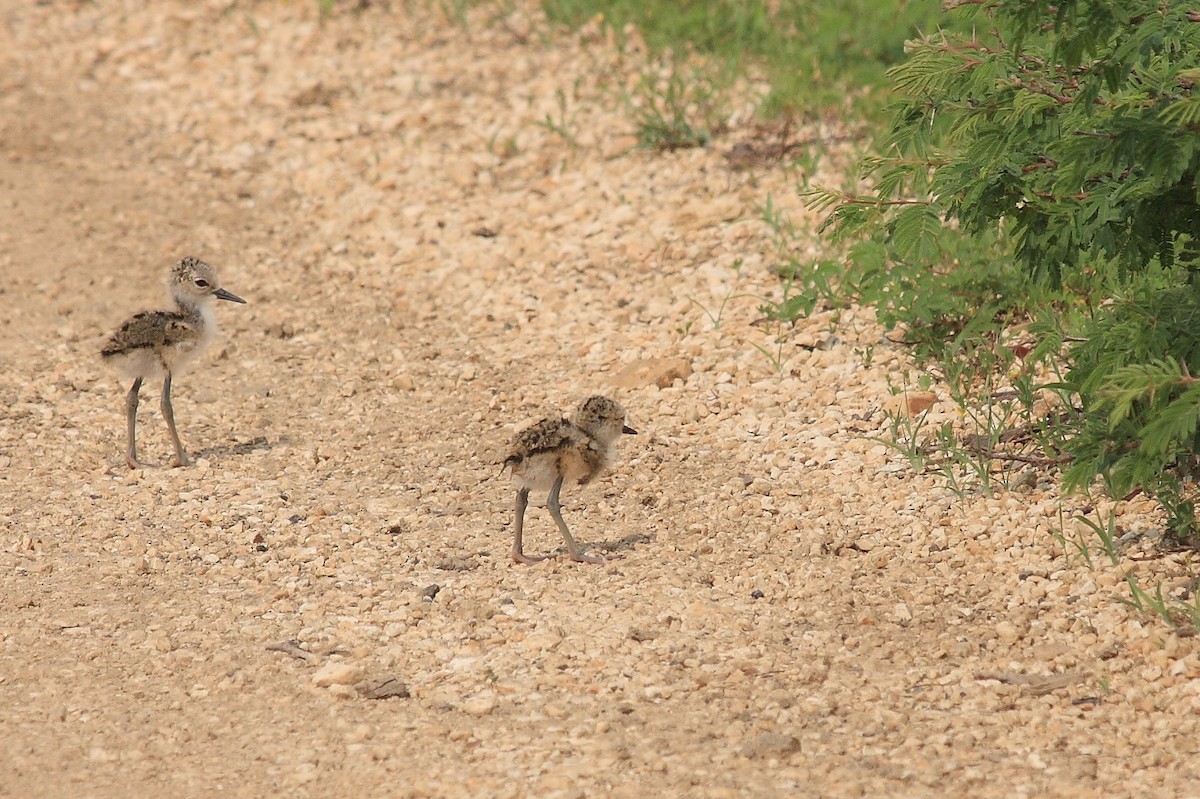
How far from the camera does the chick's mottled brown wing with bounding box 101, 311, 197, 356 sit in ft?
27.7

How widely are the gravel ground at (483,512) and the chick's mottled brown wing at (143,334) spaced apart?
586 mm

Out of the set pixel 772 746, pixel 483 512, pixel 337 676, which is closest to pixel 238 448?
pixel 483 512

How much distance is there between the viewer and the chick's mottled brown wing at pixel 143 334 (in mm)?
8453

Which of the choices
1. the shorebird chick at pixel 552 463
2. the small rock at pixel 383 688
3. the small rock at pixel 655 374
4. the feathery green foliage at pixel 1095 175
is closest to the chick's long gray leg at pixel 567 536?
the shorebird chick at pixel 552 463

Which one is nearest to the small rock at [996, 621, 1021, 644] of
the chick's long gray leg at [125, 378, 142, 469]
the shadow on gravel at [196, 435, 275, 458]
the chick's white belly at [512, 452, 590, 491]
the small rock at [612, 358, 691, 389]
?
the chick's white belly at [512, 452, 590, 491]

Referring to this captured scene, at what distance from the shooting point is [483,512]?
771 centimetres

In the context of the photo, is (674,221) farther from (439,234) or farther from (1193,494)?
(1193,494)

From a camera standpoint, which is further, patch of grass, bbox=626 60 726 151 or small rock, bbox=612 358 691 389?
patch of grass, bbox=626 60 726 151

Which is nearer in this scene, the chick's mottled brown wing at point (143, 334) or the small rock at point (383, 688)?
the small rock at point (383, 688)

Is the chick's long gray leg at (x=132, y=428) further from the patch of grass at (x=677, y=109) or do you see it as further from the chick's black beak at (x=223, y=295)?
the patch of grass at (x=677, y=109)

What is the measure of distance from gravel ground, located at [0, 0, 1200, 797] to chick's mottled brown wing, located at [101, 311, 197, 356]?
59cm

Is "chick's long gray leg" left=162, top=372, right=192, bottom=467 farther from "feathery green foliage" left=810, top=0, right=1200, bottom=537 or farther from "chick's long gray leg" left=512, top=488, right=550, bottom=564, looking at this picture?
"feathery green foliage" left=810, top=0, right=1200, bottom=537

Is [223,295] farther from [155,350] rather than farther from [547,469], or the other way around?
[547,469]

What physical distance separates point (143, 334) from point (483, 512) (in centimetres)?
235
